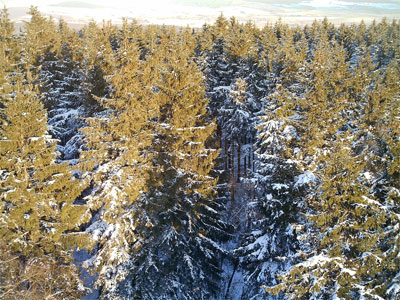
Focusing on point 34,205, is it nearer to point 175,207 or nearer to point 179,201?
point 175,207

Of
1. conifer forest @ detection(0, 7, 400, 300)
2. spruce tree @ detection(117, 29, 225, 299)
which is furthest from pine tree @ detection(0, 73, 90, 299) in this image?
spruce tree @ detection(117, 29, 225, 299)

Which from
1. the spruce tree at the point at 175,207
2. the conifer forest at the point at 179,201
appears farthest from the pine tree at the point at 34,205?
the spruce tree at the point at 175,207

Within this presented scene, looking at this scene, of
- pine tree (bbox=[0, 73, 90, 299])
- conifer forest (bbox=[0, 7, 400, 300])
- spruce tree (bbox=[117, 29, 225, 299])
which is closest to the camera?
conifer forest (bbox=[0, 7, 400, 300])

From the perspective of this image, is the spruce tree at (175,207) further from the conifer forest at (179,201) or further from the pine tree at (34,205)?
the pine tree at (34,205)

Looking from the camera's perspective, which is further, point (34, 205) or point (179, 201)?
point (179, 201)

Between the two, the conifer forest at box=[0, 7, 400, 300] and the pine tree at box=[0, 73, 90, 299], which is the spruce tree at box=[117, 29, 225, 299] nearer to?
the conifer forest at box=[0, 7, 400, 300]

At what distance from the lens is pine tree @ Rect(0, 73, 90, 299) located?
51.9ft

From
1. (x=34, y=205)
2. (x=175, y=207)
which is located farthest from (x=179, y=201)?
(x=34, y=205)

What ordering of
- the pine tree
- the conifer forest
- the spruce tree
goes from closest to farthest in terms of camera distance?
the conifer forest < the pine tree < the spruce tree

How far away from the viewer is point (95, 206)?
56.7ft

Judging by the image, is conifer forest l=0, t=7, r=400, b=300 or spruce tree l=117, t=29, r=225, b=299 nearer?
conifer forest l=0, t=7, r=400, b=300

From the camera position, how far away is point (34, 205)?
52.9 feet

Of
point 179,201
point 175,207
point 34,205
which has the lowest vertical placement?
point 175,207

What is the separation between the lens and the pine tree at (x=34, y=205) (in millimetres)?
15812
